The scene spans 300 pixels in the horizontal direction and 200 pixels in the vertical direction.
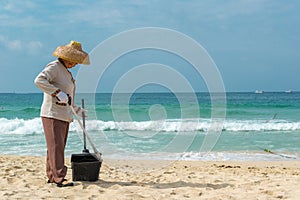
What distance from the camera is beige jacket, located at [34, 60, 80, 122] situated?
3416mm

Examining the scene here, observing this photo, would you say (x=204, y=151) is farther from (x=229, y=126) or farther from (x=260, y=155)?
(x=229, y=126)

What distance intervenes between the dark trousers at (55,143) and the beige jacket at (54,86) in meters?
0.06

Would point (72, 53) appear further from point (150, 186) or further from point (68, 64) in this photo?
point (150, 186)

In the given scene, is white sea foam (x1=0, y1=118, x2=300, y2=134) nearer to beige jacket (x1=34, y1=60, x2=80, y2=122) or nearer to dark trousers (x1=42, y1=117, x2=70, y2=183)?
dark trousers (x1=42, y1=117, x2=70, y2=183)

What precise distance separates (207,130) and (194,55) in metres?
9.29

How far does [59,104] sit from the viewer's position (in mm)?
3576

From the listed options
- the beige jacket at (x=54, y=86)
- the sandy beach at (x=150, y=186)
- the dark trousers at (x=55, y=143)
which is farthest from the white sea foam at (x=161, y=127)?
the beige jacket at (x=54, y=86)

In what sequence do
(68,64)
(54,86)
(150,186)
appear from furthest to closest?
(150,186), (68,64), (54,86)

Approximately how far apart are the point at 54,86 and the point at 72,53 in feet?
1.19

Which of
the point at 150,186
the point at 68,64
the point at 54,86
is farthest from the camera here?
the point at 150,186

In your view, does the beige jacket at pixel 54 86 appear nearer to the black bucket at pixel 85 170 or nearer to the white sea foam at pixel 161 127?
the black bucket at pixel 85 170

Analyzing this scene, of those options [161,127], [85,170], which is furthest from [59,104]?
[161,127]

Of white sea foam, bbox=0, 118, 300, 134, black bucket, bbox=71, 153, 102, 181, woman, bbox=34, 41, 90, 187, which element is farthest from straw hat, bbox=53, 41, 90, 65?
white sea foam, bbox=0, 118, 300, 134

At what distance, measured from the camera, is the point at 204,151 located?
8.31 metres
